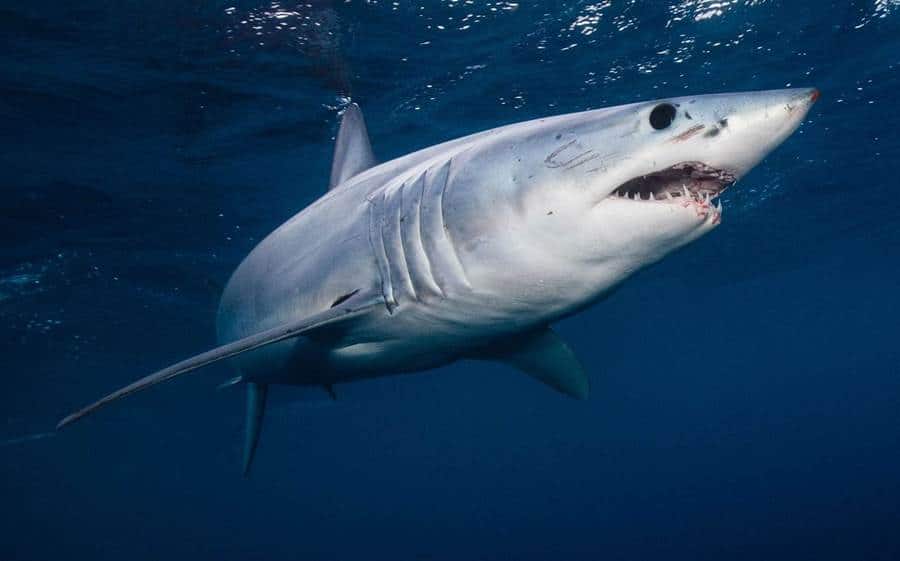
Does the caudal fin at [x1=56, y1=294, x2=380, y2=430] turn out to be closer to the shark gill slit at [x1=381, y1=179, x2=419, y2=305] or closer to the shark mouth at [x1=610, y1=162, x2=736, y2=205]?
the shark gill slit at [x1=381, y1=179, x2=419, y2=305]

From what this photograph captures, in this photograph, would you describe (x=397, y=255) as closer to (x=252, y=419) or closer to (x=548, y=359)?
(x=548, y=359)

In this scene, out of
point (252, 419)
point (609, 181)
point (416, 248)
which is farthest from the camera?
point (252, 419)

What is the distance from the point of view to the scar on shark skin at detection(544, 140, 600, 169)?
7.42 ft

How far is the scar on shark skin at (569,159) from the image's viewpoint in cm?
226

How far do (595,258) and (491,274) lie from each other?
0.53 m

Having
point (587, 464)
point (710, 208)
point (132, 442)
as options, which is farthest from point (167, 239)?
point (587, 464)

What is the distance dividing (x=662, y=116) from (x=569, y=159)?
0.38 metres

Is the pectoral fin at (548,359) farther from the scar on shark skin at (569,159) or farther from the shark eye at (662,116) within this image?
the shark eye at (662,116)

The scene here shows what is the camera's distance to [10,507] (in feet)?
378

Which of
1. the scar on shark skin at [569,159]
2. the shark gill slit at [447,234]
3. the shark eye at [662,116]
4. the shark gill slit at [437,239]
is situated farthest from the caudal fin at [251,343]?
the shark eye at [662,116]

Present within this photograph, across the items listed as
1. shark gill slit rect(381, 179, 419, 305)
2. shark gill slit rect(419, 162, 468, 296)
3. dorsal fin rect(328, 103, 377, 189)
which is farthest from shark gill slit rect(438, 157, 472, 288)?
dorsal fin rect(328, 103, 377, 189)

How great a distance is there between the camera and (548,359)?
4.60m

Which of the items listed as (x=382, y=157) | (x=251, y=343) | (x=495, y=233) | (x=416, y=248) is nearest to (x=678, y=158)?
(x=495, y=233)

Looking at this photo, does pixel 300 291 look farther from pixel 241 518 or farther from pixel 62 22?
pixel 241 518
